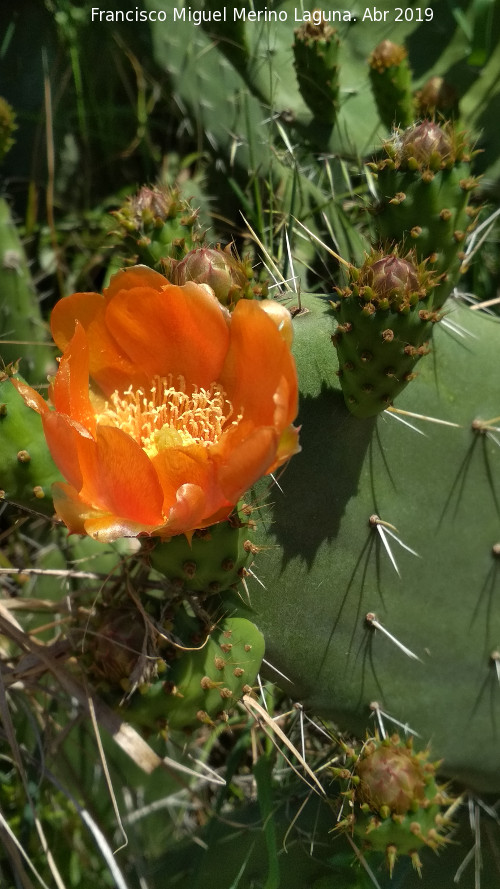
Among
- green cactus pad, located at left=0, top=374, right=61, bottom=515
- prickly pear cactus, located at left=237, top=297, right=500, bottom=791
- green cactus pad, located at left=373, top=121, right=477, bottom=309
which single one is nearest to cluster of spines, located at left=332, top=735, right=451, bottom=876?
prickly pear cactus, located at left=237, top=297, right=500, bottom=791

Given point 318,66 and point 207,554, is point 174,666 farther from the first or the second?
point 318,66

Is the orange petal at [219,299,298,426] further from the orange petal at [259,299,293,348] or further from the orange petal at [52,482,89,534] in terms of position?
the orange petal at [52,482,89,534]

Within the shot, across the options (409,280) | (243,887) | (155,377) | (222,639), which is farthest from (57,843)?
(409,280)

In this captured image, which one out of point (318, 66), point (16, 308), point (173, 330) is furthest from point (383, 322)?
point (16, 308)

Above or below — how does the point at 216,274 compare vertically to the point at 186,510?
above

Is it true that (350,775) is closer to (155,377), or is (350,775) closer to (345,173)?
(155,377)
